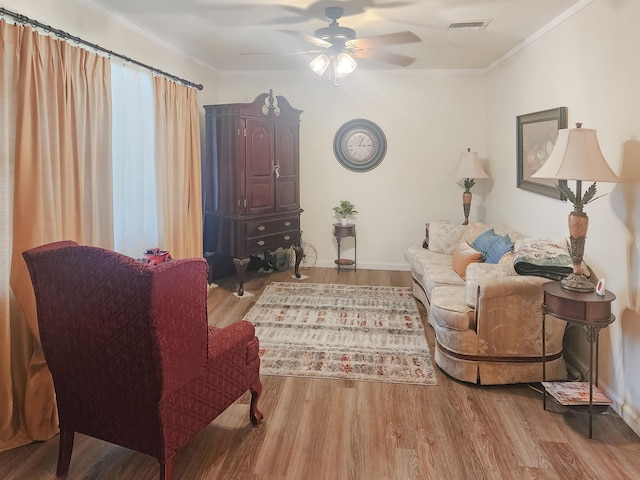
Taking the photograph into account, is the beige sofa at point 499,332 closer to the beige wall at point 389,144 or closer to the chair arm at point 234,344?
the chair arm at point 234,344

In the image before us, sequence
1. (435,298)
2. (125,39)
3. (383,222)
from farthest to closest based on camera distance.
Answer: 1. (383,222)
2. (125,39)
3. (435,298)

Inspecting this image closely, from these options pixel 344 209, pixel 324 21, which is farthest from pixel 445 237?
pixel 324 21

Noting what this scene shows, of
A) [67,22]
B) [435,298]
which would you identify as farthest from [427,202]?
[67,22]

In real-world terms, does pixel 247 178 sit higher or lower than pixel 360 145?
lower

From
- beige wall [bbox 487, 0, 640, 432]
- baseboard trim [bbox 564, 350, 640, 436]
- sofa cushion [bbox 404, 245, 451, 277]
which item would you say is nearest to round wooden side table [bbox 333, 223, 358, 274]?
sofa cushion [bbox 404, 245, 451, 277]

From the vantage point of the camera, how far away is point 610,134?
279cm

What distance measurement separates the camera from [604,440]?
238cm

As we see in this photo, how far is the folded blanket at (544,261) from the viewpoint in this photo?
287cm

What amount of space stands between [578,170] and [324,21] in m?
2.27

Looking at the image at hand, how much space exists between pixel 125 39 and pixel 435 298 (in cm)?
319

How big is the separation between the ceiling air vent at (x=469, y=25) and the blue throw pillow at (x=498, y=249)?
5.82ft

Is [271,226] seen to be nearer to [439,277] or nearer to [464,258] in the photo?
[439,277]

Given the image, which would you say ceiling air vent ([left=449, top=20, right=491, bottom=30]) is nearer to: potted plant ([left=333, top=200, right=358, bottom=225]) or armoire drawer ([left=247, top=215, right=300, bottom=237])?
potted plant ([left=333, top=200, right=358, bottom=225])

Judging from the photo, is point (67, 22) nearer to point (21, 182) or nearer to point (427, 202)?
point (21, 182)
